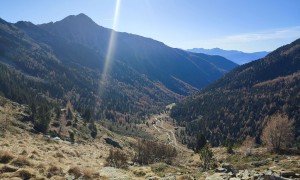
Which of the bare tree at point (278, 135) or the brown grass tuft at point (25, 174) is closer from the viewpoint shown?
the brown grass tuft at point (25, 174)

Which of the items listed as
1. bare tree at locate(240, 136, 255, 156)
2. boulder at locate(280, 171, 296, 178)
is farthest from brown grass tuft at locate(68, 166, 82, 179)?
bare tree at locate(240, 136, 255, 156)

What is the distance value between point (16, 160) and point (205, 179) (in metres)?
21.8

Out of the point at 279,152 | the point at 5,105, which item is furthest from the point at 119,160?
the point at 5,105

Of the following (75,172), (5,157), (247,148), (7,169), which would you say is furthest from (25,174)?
(247,148)

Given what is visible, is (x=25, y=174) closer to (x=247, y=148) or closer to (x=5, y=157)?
(x=5, y=157)

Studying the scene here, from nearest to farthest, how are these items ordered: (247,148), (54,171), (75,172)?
(54,171) < (75,172) < (247,148)

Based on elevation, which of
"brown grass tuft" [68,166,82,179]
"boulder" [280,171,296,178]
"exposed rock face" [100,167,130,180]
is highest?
"boulder" [280,171,296,178]

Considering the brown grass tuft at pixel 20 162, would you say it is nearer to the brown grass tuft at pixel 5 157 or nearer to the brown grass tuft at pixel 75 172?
the brown grass tuft at pixel 5 157

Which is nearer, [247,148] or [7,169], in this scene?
[7,169]

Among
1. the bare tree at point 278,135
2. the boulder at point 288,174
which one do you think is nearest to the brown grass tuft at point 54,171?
the boulder at point 288,174

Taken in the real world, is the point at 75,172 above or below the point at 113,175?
above

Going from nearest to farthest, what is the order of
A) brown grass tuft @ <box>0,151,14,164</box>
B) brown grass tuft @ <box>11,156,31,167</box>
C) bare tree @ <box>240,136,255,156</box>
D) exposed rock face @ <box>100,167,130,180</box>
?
brown grass tuft @ <box>11,156,31,167</box>
brown grass tuft @ <box>0,151,14,164</box>
exposed rock face @ <box>100,167,130,180</box>
bare tree @ <box>240,136,255,156</box>

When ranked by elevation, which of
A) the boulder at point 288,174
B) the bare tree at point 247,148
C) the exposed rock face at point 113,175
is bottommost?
the bare tree at point 247,148

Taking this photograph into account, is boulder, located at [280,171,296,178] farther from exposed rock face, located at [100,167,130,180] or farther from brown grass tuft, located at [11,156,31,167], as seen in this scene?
brown grass tuft, located at [11,156,31,167]
